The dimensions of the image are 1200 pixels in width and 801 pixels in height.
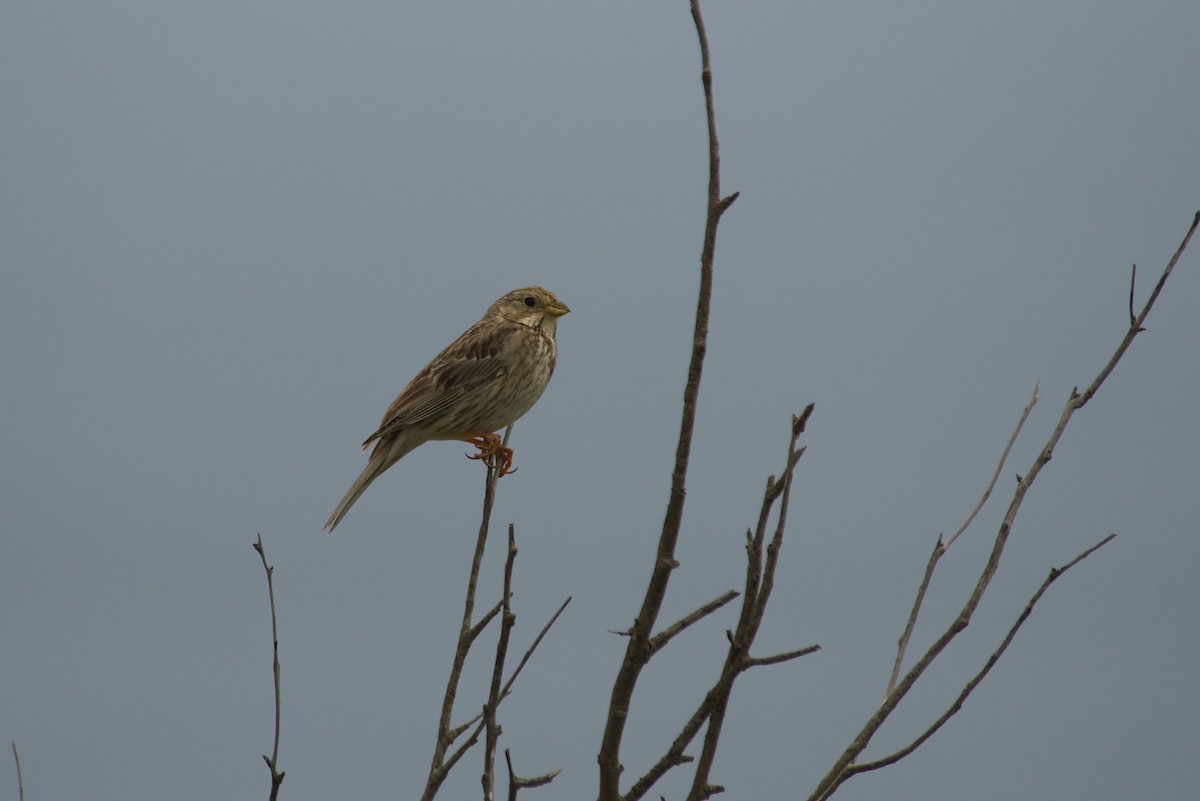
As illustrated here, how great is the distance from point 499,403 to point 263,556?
8.83 feet

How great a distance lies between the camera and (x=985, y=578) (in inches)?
65.6

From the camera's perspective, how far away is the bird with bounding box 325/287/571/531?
15.5ft

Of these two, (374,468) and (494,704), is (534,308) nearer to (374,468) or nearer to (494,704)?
(374,468)

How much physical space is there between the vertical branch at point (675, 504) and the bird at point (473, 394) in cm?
305

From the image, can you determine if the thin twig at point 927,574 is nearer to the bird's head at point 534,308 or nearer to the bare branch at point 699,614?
the bare branch at point 699,614

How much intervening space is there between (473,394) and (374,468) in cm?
47

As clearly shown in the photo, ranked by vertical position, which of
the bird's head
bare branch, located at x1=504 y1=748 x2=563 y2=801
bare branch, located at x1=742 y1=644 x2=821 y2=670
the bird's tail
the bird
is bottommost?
bare branch, located at x1=504 y1=748 x2=563 y2=801

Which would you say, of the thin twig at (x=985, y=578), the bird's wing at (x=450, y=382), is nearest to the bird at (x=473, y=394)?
the bird's wing at (x=450, y=382)

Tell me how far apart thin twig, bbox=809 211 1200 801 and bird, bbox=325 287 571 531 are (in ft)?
9.64

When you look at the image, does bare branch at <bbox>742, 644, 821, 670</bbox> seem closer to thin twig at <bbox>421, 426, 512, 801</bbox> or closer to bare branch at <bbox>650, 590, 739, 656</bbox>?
bare branch at <bbox>650, 590, 739, 656</bbox>

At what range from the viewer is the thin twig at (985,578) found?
1.57 meters

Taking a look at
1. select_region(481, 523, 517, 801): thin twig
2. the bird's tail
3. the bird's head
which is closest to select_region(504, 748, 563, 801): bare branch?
select_region(481, 523, 517, 801): thin twig

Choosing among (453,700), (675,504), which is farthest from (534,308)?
(675,504)

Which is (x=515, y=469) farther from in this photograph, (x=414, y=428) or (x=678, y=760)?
(x=678, y=760)
